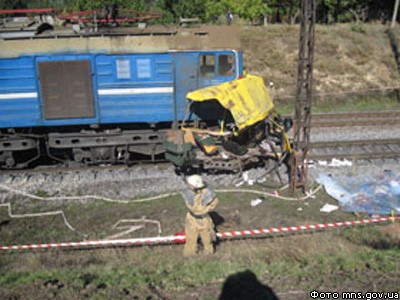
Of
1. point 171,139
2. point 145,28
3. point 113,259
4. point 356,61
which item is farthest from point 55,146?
point 356,61

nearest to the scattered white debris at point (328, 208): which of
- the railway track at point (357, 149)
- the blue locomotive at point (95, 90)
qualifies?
the railway track at point (357, 149)

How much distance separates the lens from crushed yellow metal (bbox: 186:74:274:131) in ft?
36.8

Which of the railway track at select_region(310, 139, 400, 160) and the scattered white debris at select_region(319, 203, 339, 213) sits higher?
the railway track at select_region(310, 139, 400, 160)

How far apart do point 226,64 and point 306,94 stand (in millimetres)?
2775

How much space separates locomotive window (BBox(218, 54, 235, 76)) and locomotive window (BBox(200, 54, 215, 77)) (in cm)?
20

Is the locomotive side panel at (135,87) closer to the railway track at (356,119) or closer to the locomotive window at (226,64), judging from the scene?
the locomotive window at (226,64)

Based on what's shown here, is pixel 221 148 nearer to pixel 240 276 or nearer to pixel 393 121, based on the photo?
pixel 240 276

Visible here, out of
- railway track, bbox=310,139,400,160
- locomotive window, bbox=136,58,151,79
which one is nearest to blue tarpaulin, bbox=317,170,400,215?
railway track, bbox=310,139,400,160

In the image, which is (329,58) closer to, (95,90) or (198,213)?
(95,90)

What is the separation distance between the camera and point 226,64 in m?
12.5

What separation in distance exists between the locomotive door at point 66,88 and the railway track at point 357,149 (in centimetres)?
680

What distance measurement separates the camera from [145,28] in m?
13.0

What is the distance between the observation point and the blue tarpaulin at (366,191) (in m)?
9.98

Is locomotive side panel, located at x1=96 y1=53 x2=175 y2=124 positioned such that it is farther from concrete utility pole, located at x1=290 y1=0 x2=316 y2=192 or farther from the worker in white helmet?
the worker in white helmet
